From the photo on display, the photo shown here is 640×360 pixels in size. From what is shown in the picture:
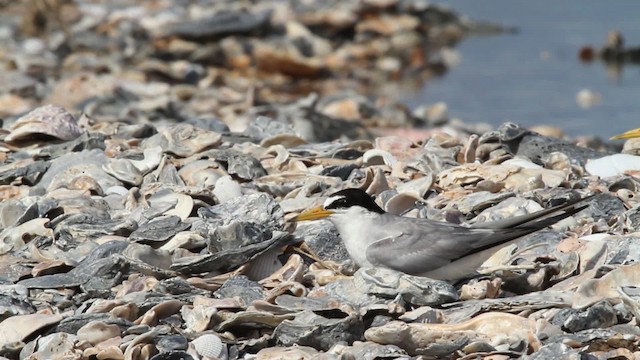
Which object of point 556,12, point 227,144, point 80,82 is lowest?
point 556,12

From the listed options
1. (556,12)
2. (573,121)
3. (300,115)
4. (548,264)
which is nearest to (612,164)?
(548,264)

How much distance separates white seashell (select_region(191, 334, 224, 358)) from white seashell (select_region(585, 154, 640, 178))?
328 cm

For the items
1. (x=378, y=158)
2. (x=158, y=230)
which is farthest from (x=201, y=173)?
(x=378, y=158)

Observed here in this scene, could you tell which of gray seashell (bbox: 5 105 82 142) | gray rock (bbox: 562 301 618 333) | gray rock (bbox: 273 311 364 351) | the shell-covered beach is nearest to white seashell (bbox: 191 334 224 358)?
the shell-covered beach

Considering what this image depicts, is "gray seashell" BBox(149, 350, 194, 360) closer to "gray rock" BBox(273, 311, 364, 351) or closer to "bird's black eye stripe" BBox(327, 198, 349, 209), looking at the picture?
"gray rock" BBox(273, 311, 364, 351)

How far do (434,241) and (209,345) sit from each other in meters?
1.25

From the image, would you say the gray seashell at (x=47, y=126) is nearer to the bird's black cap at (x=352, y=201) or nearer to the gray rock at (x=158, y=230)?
the gray rock at (x=158, y=230)

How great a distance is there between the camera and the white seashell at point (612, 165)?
7285 millimetres

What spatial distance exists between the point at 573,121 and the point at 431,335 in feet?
46.0

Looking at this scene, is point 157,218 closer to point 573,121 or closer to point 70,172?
point 70,172

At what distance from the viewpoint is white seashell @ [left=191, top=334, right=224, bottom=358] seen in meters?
4.88

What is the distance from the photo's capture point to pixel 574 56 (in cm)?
2405

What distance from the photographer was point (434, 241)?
5508 mm

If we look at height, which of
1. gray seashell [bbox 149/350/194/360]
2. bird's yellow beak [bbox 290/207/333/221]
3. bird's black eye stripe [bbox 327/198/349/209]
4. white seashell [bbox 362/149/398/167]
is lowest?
white seashell [bbox 362/149/398/167]
